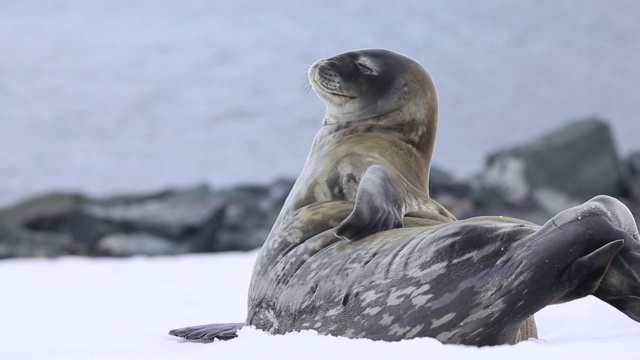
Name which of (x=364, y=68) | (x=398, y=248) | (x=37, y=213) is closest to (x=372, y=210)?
(x=398, y=248)

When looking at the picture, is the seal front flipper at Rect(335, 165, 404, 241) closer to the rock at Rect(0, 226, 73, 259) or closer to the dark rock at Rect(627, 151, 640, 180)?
the rock at Rect(0, 226, 73, 259)

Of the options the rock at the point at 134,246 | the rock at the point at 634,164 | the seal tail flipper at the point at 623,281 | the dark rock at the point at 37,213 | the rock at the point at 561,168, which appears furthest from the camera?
the rock at the point at 634,164

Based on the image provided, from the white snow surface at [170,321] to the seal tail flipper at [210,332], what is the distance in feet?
0.20

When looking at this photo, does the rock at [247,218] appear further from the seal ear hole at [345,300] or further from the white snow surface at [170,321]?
the seal ear hole at [345,300]

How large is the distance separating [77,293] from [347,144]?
2799 millimetres

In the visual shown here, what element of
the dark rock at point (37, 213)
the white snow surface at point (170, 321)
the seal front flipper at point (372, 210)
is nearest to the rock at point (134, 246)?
the dark rock at point (37, 213)

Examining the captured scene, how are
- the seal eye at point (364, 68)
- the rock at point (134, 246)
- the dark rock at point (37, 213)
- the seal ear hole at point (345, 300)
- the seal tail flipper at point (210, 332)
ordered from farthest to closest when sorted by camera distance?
the dark rock at point (37, 213) < the rock at point (134, 246) < the seal eye at point (364, 68) < the seal tail flipper at point (210, 332) < the seal ear hole at point (345, 300)

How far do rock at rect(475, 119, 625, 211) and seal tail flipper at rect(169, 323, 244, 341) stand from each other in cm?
909

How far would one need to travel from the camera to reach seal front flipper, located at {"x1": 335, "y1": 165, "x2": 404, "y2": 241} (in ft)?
11.2

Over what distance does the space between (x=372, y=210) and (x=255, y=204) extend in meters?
10.1

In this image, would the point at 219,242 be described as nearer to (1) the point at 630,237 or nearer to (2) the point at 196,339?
(2) the point at 196,339

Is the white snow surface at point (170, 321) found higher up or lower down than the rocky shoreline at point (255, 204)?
lower down

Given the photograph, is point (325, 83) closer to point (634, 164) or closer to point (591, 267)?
point (591, 267)

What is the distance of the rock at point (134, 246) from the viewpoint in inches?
439
